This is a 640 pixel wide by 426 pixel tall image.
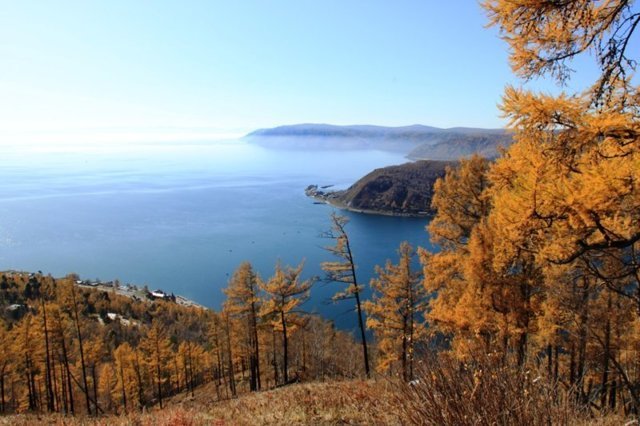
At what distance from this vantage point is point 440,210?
12039 mm

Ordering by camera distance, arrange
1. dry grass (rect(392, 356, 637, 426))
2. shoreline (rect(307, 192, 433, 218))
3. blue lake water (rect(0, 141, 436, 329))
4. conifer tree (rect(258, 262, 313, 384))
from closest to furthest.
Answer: dry grass (rect(392, 356, 637, 426)), conifer tree (rect(258, 262, 313, 384)), blue lake water (rect(0, 141, 436, 329)), shoreline (rect(307, 192, 433, 218))

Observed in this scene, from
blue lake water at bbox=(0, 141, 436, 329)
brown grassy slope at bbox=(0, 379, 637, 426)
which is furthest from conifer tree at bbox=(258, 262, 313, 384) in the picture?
blue lake water at bbox=(0, 141, 436, 329)

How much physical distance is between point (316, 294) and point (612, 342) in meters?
52.8

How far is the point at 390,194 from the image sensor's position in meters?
146

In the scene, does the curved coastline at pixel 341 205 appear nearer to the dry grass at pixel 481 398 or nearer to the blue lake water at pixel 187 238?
the blue lake water at pixel 187 238

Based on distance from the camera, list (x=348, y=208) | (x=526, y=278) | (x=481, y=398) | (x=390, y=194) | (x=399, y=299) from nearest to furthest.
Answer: (x=481, y=398) < (x=526, y=278) < (x=399, y=299) < (x=348, y=208) < (x=390, y=194)

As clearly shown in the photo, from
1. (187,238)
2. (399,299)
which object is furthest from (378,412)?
(187,238)

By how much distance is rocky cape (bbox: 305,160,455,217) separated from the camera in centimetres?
13423

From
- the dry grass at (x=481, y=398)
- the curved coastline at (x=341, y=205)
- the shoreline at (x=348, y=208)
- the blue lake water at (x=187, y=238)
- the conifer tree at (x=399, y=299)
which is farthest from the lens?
the curved coastline at (x=341, y=205)

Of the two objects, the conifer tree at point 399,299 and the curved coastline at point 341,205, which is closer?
the conifer tree at point 399,299

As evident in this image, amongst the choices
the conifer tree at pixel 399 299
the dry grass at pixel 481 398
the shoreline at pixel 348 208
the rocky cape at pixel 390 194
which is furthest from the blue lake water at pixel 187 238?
the dry grass at pixel 481 398

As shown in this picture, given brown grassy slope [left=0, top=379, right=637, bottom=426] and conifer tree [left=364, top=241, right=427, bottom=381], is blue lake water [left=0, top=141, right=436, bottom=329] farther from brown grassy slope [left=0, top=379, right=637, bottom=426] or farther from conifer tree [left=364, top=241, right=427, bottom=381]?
brown grassy slope [left=0, top=379, right=637, bottom=426]

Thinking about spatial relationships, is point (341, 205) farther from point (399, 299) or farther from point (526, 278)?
point (526, 278)

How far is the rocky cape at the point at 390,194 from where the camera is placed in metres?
134
